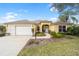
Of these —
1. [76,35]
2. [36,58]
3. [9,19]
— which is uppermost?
[9,19]

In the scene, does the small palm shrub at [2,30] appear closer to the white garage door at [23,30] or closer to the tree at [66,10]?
the white garage door at [23,30]

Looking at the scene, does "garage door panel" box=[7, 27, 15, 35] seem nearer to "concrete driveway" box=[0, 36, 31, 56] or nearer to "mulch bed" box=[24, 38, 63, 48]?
"concrete driveway" box=[0, 36, 31, 56]

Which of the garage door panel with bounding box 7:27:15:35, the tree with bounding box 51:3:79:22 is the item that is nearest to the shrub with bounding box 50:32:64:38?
the tree with bounding box 51:3:79:22

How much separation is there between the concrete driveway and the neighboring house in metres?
0.19

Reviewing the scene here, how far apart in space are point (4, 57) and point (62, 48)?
168 cm

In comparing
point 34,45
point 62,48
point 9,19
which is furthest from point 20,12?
point 62,48

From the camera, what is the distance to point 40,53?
7449 mm

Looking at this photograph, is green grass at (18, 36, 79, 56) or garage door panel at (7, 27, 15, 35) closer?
green grass at (18, 36, 79, 56)

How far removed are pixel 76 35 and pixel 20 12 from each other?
175 cm

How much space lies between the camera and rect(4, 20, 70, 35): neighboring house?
7500 mm

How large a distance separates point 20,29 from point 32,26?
0.39 m

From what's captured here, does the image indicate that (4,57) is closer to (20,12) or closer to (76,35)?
(20,12)

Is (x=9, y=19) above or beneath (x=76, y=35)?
above

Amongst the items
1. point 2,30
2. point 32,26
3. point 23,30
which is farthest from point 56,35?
point 2,30
